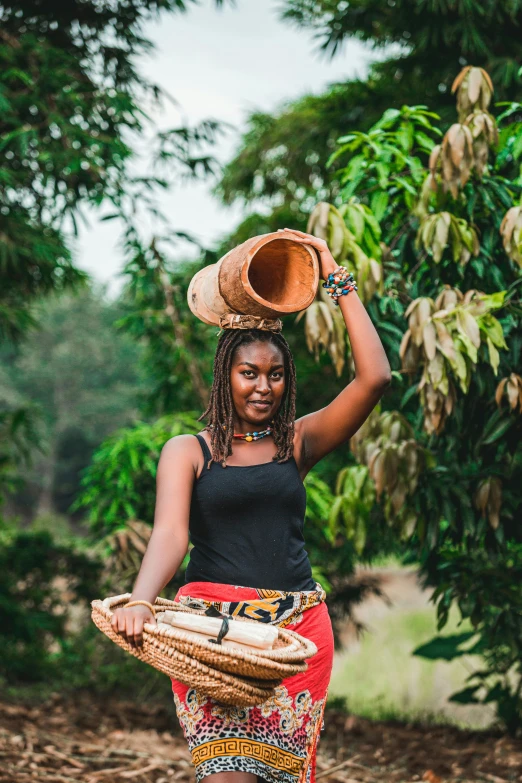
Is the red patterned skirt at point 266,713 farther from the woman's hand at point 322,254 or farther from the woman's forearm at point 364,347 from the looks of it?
the woman's hand at point 322,254

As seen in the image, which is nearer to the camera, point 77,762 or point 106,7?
point 77,762

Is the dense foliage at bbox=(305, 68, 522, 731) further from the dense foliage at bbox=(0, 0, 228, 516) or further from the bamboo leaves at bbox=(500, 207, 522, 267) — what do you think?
the dense foliage at bbox=(0, 0, 228, 516)

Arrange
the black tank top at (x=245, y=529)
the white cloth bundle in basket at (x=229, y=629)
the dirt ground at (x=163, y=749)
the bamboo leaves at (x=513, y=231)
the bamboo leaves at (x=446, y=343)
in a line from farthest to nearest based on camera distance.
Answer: the dirt ground at (x=163, y=749) < the bamboo leaves at (x=513, y=231) < the bamboo leaves at (x=446, y=343) < the black tank top at (x=245, y=529) < the white cloth bundle in basket at (x=229, y=629)

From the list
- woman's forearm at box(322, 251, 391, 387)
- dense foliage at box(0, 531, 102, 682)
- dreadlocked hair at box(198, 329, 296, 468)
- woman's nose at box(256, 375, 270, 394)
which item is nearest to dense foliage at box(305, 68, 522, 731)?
woman's forearm at box(322, 251, 391, 387)

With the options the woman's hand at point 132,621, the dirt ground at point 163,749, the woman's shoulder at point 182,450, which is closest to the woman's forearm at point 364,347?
the woman's shoulder at point 182,450

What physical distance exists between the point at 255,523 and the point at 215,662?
47 cm

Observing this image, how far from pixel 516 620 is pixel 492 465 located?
0.88 metres

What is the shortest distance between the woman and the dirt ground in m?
2.42

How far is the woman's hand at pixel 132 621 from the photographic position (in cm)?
217

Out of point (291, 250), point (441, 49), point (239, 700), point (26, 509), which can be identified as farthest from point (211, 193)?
point (26, 509)

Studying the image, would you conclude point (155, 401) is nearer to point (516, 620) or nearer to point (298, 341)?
point (298, 341)

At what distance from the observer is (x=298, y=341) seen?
290 inches

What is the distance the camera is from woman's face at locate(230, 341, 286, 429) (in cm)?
262

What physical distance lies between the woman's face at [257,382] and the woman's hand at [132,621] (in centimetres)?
67
